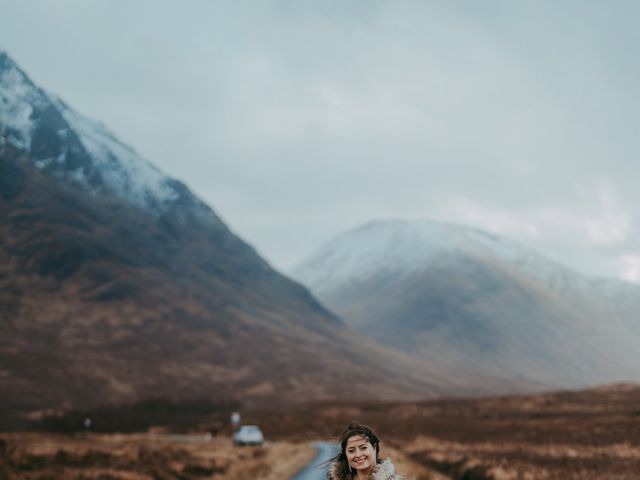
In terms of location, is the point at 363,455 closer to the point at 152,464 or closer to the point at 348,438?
the point at 348,438

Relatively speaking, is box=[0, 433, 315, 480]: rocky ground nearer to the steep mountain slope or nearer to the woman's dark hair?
the woman's dark hair

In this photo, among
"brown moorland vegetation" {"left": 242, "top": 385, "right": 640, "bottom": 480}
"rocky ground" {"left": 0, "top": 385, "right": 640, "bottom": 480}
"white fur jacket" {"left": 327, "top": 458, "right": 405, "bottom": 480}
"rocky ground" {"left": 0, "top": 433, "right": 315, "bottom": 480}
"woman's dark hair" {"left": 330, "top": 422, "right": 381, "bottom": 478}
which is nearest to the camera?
"white fur jacket" {"left": 327, "top": 458, "right": 405, "bottom": 480}

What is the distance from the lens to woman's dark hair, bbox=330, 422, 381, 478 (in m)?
6.33

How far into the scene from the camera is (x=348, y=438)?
6348 mm

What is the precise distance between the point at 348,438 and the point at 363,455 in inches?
7.5

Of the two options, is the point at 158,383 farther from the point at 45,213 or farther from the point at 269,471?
the point at 269,471

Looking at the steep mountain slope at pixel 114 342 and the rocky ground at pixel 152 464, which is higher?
the steep mountain slope at pixel 114 342

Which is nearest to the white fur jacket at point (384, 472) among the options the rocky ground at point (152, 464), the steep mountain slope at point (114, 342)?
the rocky ground at point (152, 464)

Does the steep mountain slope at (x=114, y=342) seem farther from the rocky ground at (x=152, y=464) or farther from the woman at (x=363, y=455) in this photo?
the woman at (x=363, y=455)

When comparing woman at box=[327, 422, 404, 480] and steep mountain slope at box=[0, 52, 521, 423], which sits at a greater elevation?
steep mountain slope at box=[0, 52, 521, 423]

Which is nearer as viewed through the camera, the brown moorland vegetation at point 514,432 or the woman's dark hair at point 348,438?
the woman's dark hair at point 348,438

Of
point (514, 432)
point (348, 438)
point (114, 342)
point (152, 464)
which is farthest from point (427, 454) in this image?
point (114, 342)

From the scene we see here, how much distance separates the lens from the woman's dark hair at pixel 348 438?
20.8 feet

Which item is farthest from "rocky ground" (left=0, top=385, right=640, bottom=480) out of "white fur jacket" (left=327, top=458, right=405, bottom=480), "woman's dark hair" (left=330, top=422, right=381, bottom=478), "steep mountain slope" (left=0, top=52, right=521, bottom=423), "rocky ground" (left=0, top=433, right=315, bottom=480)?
"steep mountain slope" (left=0, top=52, right=521, bottom=423)
